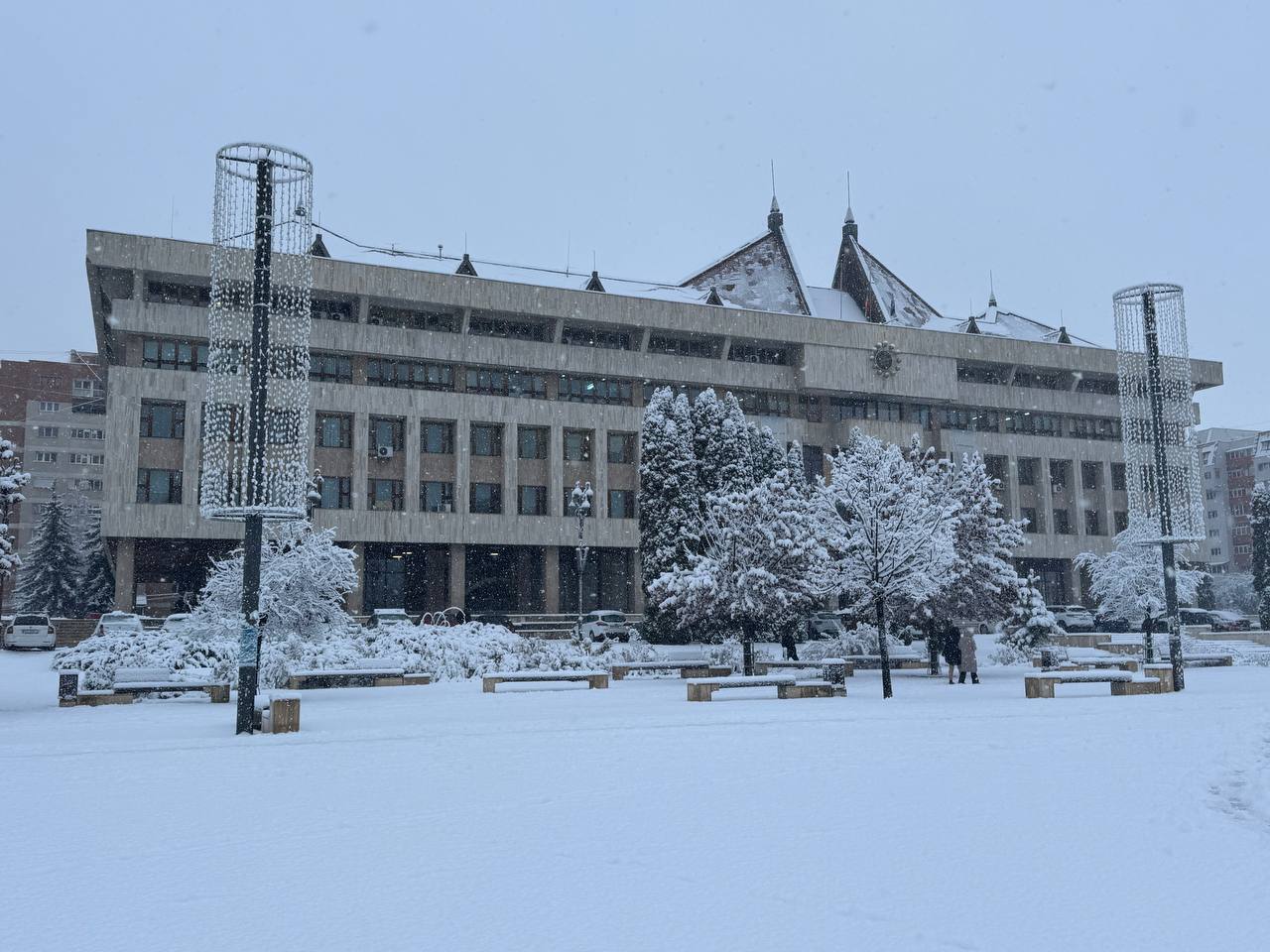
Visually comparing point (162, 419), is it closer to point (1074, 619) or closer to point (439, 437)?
point (439, 437)

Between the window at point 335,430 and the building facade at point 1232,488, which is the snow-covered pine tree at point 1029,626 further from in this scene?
the building facade at point 1232,488

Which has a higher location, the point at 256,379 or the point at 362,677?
the point at 256,379

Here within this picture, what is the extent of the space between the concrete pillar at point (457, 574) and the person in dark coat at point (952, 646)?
2838cm

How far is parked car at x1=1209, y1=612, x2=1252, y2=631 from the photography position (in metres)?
52.7

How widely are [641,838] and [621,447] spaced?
48893mm

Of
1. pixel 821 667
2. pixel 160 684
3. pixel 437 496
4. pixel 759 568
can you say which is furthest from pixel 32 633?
pixel 821 667

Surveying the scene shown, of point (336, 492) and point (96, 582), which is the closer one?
point (336, 492)

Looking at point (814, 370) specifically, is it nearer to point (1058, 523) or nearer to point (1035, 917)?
point (1058, 523)

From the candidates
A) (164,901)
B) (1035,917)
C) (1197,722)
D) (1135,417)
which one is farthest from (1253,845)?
(1135,417)

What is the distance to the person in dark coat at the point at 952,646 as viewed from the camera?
27.4m

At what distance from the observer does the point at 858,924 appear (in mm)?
6180

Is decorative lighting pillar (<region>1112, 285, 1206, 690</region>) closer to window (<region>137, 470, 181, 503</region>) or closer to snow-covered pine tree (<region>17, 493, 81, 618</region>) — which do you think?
window (<region>137, 470, 181, 503</region>)

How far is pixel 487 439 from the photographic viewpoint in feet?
181

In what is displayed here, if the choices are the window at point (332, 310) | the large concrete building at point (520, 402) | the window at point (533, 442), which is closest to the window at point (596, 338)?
the large concrete building at point (520, 402)
